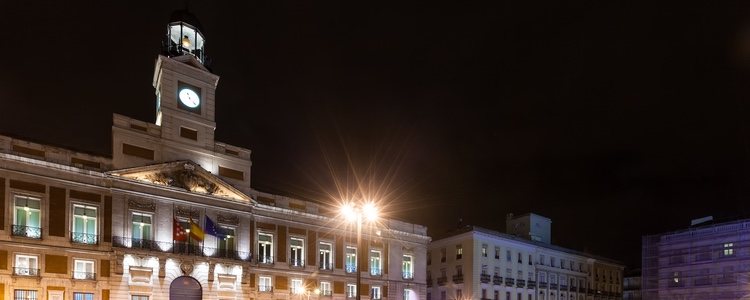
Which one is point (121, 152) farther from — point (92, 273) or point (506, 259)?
point (506, 259)

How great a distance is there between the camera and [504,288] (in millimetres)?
63812

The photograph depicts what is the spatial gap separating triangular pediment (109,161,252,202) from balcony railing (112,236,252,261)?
4.22 metres

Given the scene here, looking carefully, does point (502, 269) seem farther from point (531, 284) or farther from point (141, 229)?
point (141, 229)

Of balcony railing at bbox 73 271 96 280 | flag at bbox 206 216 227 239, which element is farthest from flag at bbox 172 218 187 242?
balcony railing at bbox 73 271 96 280

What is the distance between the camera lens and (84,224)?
120 ft

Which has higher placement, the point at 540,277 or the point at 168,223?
the point at 168,223

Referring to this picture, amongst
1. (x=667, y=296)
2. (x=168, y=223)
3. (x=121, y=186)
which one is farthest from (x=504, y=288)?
(x=121, y=186)

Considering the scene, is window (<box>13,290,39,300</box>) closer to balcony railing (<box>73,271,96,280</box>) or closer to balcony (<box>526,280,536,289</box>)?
balcony railing (<box>73,271,96,280</box>)

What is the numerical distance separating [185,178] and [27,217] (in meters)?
10.5

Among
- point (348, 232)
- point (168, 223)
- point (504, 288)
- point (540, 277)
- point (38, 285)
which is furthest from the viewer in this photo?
point (540, 277)

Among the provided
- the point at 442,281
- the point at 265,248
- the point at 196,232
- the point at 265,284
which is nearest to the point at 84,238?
the point at 196,232

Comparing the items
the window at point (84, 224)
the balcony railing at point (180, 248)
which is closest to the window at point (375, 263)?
the balcony railing at point (180, 248)

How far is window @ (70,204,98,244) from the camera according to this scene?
36.0m

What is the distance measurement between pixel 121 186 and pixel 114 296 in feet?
25.1
